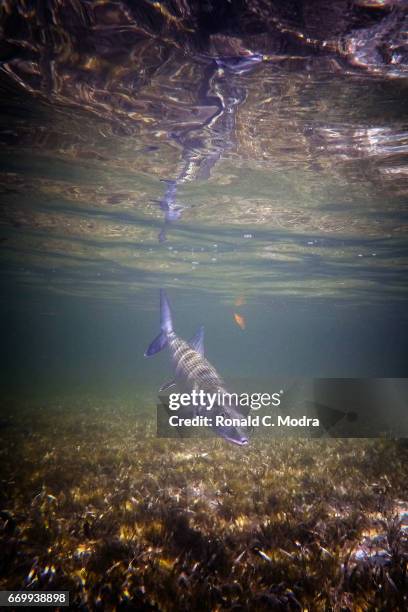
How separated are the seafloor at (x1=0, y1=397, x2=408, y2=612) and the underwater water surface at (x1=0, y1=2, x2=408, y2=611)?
0.03 metres

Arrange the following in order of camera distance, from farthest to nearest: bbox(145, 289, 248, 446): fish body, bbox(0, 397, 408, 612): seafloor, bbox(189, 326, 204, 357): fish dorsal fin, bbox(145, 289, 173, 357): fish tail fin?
bbox(145, 289, 173, 357): fish tail fin
bbox(189, 326, 204, 357): fish dorsal fin
bbox(145, 289, 248, 446): fish body
bbox(0, 397, 408, 612): seafloor

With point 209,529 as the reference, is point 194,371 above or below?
above

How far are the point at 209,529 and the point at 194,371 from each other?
2.90m

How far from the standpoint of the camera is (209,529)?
5.85 meters

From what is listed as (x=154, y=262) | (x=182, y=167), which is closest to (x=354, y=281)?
(x=154, y=262)

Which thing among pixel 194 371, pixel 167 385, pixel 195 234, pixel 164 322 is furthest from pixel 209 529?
pixel 195 234

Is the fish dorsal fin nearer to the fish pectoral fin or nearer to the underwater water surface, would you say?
the fish pectoral fin

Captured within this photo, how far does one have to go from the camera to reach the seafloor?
428cm

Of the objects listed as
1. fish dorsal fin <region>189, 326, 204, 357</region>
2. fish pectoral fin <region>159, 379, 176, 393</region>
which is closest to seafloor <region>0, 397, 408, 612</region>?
fish pectoral fin <region>159, 379, 176, 393</region>

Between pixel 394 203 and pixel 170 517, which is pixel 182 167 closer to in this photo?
pixel 394 203

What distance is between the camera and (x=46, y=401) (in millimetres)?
24359

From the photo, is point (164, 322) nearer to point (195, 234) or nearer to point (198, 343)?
point (198, 343)

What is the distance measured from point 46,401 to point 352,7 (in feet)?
88.9

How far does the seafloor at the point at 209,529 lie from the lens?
4.28m
